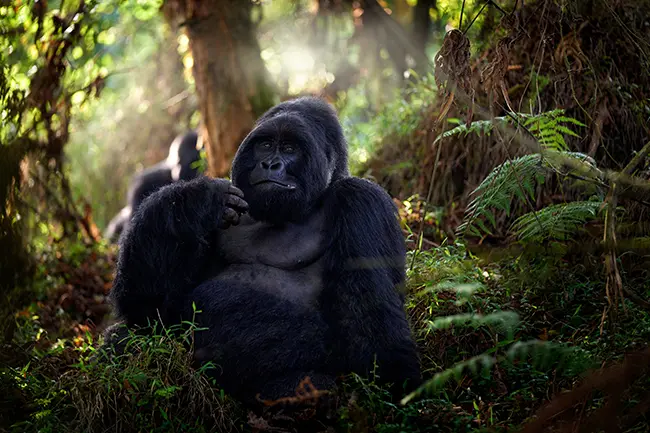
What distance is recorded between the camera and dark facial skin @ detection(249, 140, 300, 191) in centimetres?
358

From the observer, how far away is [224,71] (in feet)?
21.9

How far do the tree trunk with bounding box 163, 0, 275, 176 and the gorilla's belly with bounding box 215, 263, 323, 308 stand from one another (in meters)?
3.13

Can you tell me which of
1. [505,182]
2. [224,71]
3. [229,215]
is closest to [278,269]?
[229,215]

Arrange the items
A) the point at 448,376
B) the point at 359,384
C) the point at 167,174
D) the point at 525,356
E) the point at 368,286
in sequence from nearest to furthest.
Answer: the point at 448,376 → the point at 525,356 → the point at 359,384 → the point at 368,286 → the point at 167,174

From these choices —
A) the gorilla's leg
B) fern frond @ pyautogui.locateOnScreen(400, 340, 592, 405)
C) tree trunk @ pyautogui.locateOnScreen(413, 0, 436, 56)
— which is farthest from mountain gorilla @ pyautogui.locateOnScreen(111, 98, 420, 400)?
tree trunk @ pyautogui.locateOnScreen(413, 0, 436, 56)

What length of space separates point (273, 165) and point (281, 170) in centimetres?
5

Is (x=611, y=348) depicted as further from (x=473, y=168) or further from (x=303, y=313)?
(x=473, y=168)

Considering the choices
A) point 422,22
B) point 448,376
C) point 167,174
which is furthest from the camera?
point 167,174

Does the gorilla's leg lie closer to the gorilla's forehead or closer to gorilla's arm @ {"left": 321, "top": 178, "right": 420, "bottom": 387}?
gorilla's arm @ {"left": 321, "top": 178, "right": 420, "bottom": 387}

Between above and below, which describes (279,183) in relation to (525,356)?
above

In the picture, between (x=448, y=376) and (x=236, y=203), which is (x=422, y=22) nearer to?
(x=236, y=203)

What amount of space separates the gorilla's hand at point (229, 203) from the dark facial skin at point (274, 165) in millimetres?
106

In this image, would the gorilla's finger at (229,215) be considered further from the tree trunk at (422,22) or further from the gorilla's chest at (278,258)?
the tree trunk at (422,22)

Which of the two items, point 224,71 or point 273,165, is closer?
point 273,165
